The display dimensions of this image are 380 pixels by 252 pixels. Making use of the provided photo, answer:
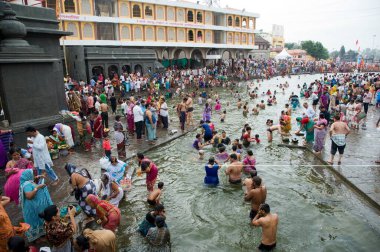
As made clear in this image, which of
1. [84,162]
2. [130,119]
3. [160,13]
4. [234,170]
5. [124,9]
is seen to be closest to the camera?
[234,170]

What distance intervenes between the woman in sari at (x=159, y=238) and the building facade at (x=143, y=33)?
798 inches

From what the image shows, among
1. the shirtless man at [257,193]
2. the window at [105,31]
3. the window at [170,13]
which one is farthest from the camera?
the window at [170,13]

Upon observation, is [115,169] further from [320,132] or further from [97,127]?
[320,132]

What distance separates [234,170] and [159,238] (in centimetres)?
336

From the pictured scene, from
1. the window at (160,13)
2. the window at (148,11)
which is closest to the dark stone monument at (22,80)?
the window at (148,11)

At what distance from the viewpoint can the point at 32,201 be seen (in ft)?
16.0

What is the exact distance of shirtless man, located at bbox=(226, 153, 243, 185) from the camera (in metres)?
7.50

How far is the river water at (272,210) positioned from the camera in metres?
5.44

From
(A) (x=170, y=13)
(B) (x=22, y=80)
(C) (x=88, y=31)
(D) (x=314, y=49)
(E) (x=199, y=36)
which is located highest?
(A) (x=170, y=13)

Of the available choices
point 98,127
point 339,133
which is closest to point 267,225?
point 339,133

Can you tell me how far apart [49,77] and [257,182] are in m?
7.69

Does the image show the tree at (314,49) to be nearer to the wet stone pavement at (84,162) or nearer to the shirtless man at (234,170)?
the wet stone pavement at (84,162)

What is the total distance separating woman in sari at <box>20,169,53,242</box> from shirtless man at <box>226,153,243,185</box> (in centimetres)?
441

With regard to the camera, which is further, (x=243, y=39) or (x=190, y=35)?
(x=243, y=39)
